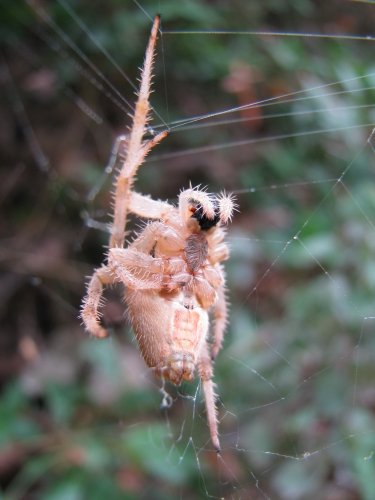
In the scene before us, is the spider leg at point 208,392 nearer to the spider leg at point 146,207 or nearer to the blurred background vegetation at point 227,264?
the blurred background vegetation at point 227,264

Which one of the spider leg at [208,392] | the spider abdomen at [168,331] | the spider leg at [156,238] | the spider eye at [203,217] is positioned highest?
the spider eye at [203,217]

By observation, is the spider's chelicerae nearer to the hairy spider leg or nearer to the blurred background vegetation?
the hairy spider leg

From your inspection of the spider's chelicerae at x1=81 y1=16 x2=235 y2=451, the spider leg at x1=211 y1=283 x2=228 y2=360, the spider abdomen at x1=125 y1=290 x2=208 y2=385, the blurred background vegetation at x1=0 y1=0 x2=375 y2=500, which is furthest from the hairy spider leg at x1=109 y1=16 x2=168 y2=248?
the blurred background vegetation at x1=0 y1=0 x2=375 y2=500

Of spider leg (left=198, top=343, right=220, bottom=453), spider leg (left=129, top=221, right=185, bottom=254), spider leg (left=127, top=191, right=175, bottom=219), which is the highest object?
spider leg (left=127, top=191, right=175, bottom=219)

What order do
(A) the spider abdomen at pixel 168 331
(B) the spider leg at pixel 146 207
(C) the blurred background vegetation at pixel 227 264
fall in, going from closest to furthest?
1. (A) the spider abdomen at pixel 168 331
2. (B) the spider leg at pixel 146 207
3. (C) the blurred background vegetation at pixel 227 264

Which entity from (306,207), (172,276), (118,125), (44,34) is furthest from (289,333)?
(44,34)

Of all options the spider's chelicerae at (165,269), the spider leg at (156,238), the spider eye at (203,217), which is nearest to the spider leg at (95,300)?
the spider's chelicerae at (165,269)

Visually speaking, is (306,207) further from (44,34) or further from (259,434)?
(44,34)
